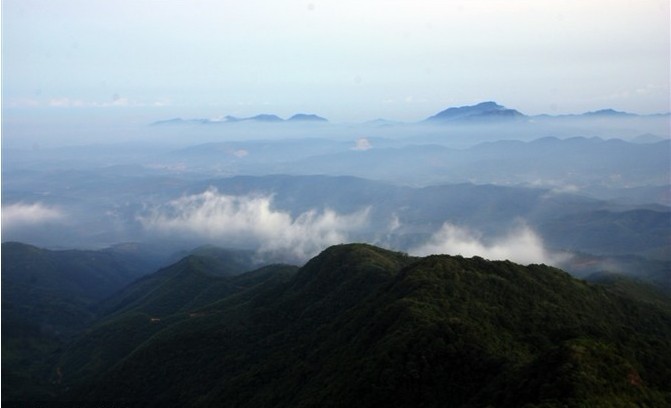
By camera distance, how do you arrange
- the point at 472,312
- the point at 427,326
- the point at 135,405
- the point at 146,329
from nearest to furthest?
the point at 427,326 < the point at 472,312 < the point at 135,405 < the point at 146,329

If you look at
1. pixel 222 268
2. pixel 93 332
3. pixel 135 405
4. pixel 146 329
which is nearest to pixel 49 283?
pixel 222 268

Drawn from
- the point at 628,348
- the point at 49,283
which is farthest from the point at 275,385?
the point at 49,283

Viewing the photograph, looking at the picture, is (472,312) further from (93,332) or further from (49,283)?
(49,283)

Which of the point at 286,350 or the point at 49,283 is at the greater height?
the point at 286,350

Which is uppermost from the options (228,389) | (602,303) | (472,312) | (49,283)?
(472,312)

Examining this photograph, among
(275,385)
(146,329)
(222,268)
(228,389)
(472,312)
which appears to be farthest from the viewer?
(222,268)

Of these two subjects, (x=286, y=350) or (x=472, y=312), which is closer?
(x=472, y=312)

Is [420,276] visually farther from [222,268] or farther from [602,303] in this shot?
[222,268]
